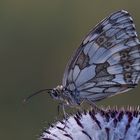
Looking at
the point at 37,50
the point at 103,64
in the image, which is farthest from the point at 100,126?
the point at 37,50

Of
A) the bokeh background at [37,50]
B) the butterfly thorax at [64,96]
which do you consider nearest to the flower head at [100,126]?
the butterfly thorax at [64,96]

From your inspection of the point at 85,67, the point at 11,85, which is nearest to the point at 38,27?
the point at 11,85

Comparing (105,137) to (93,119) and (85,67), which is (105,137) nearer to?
(93,119)

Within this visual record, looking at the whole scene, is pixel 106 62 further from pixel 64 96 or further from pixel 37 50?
pixel 37 50

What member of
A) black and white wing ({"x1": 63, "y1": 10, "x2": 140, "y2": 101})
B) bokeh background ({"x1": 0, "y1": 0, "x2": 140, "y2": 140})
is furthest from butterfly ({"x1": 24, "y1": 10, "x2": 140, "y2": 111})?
bokeh background ({"x1": 0, "y1": 0, "x2": 140, "y2": 140})

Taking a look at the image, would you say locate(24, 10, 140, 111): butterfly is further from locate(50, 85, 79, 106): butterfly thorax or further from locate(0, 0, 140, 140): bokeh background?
locate(0, 0, 140, 140): bokeh background

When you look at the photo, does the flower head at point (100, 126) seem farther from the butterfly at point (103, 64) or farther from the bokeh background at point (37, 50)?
the bokeh background at point (37, 50)
